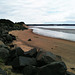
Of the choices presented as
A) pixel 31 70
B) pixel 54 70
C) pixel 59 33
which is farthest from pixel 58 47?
pixel 59 33

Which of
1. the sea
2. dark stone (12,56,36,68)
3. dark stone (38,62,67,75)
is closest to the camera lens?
dark stone (38,62,67,75)

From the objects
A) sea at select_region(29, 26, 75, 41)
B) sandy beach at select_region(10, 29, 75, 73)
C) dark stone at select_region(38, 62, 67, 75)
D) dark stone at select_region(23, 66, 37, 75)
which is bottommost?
sea at select_region(29, 26, 75, 41)

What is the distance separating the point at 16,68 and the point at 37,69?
1414 millimetres

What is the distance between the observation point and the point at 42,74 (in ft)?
13.9

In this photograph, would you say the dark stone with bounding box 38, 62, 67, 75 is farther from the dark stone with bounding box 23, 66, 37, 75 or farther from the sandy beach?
the sandy beach

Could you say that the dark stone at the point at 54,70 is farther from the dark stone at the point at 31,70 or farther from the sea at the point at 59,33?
the sea at the point at 59,33

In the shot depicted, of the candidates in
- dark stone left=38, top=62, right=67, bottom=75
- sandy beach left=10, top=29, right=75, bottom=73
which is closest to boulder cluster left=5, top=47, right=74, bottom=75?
dark stone left=38, top=62, right=67, bottom=75

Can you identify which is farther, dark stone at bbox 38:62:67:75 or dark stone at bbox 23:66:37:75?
dark stone at bbox 23:66:37:75

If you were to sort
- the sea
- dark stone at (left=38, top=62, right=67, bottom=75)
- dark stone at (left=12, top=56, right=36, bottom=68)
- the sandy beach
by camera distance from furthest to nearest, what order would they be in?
the sea, the sandy beach, dark stone at (left=12, top=56, right=36, bottom=68), dark stone at (left=38, top=62, right=67, bottom=75)

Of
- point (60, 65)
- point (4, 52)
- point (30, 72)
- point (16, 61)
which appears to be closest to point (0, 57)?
point (4, 52)

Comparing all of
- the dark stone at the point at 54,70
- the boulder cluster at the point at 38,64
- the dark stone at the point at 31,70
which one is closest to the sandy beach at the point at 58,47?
the boulder cluster at the point at 38,64

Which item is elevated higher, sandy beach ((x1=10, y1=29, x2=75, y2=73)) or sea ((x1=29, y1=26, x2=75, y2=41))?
sandy beach ((x1=10, y1=29, x2=75, y2=73))

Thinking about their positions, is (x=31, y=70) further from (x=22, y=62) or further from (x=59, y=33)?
(x=59, y=33)

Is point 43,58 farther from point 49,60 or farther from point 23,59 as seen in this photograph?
point 23,59
